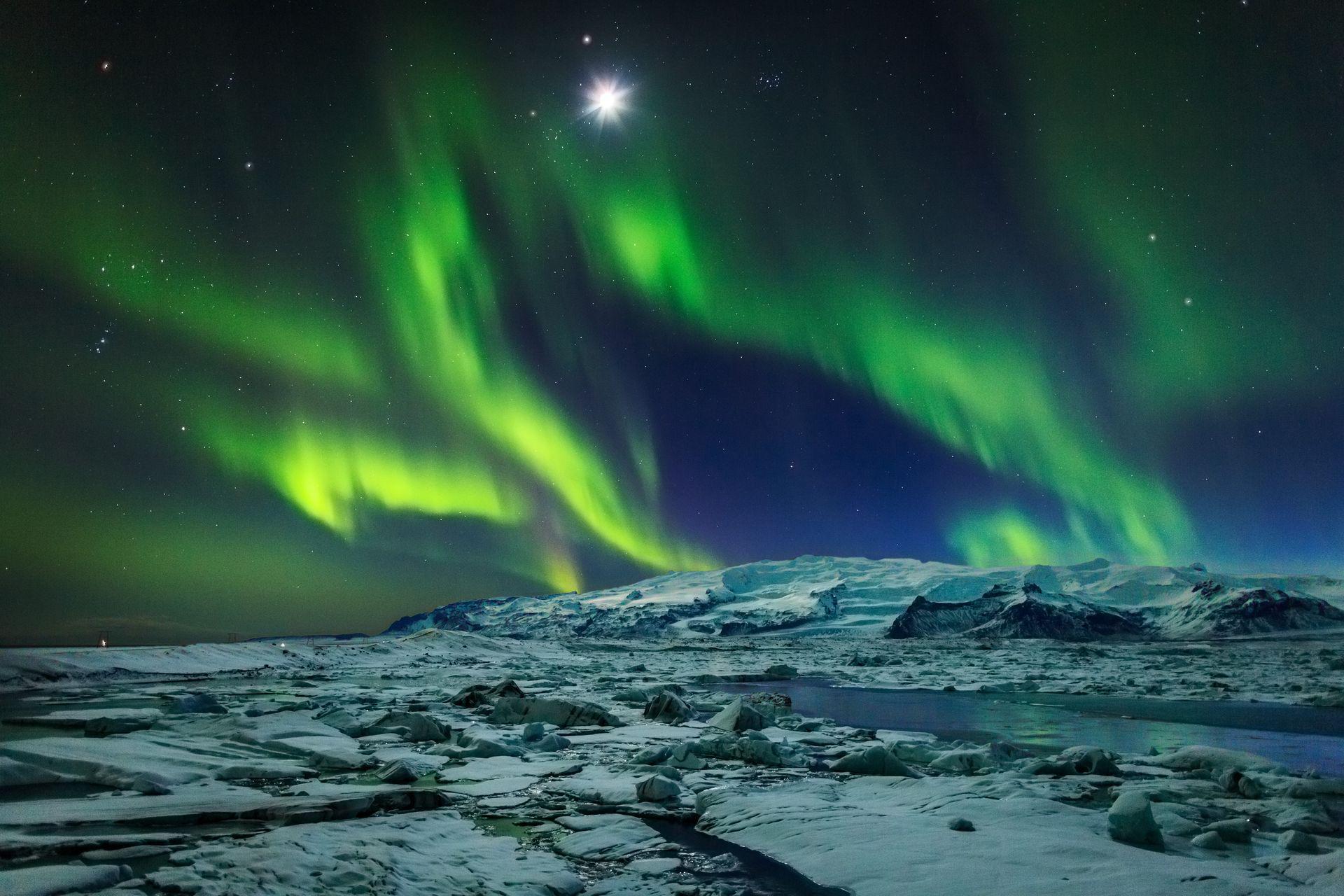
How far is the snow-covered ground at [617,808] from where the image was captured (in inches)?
219

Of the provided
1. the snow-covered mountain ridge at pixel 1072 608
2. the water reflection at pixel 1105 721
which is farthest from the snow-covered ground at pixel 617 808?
the snow-covered mountain ridge at pixel 1072 608

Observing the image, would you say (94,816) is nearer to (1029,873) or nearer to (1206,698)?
(1029,873)

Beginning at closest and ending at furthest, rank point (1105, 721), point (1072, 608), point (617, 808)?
point (617, 808), point (1105, 721), point (1072, 608)

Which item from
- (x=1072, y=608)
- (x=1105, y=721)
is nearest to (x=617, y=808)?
(x=1105, y=721)

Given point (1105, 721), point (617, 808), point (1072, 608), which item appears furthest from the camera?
point (1072, 608)

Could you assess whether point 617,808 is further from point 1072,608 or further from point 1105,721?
point 1072,608

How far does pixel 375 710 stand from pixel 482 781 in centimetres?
993

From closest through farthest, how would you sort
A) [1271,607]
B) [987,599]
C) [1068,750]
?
[1068,750] → [1271,607] → [987,599]

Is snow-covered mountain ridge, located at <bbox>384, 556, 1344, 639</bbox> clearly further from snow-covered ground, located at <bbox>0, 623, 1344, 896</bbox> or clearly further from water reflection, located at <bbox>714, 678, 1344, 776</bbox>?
snow-covered ground, located at <bbox>0, 623, 1344, 896</bbox>

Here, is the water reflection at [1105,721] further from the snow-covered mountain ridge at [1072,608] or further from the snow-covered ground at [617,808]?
the snow-covered mountain ridge at [1072,608]

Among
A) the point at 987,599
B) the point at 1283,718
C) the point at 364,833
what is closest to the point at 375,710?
the point at 364,833

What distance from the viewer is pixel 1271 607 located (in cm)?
11919

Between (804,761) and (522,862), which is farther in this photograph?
(804,761)

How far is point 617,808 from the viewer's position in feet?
26.5
